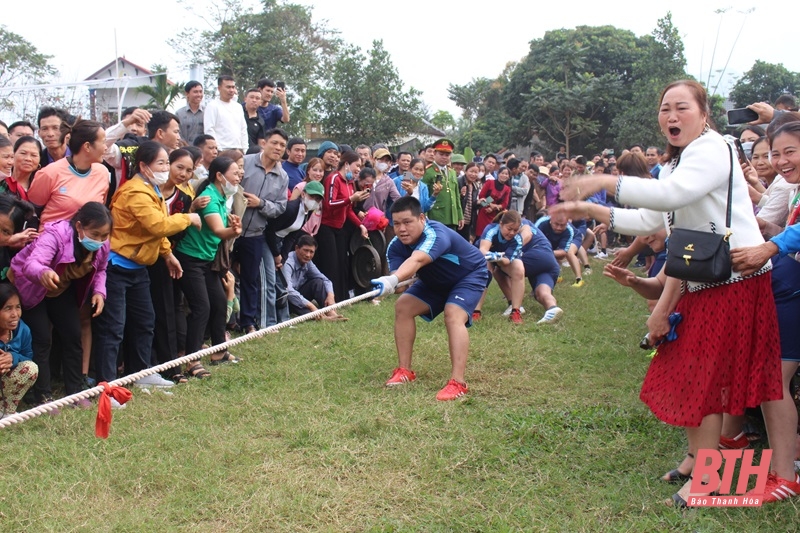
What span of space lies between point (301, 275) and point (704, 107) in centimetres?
561

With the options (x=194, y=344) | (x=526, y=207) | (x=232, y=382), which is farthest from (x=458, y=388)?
(x=526, y=207)

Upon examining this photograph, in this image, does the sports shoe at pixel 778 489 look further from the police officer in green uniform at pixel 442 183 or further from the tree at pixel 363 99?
the tree at pixel 363 99

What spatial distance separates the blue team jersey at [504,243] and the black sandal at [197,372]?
148 inches

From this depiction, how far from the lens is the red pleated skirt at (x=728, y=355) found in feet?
10.5

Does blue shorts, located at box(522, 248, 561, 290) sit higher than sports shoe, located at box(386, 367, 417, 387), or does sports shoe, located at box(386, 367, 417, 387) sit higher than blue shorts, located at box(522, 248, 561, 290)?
blue shorts, located at box(522, 248, 561, 290)

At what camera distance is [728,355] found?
3.23 metres

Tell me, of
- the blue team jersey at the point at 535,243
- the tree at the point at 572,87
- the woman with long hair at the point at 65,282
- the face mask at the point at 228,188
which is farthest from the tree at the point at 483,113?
the woman with long hair at the point at 65,282

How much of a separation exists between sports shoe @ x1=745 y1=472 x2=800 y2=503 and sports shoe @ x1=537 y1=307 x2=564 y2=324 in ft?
14.6

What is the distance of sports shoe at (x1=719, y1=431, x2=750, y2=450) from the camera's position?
402 cm

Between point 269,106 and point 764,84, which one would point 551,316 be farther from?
point 764,84

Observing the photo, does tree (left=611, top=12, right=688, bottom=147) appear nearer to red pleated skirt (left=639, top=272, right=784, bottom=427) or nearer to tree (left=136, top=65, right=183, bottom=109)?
tree (left=136, top=65, right=183, bottom=109)

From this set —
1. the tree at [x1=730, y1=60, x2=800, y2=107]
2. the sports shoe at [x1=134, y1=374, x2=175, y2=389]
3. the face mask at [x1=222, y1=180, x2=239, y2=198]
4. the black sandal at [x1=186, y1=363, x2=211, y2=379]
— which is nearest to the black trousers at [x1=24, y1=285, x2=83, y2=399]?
the sports shoe at [x1=134, y1=374, x2=175, y2=389]

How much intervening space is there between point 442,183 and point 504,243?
2126 millimetres

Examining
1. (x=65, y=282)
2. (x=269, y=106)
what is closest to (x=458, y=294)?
(x=65, y=282)
